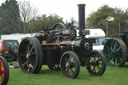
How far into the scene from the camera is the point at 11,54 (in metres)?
12.4

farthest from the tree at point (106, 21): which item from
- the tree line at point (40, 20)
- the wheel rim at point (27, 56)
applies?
the wheel rim at point (27, 56)

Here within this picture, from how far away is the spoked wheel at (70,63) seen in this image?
242 inches

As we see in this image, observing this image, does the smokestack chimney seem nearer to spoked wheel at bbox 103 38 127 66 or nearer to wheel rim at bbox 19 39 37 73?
wheel rim at bbox 19 39 37 73

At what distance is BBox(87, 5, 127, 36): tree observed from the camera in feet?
112

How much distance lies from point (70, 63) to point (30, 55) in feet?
5.65

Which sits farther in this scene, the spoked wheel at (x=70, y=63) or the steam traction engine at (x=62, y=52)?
the steam traction engine at (x=62, y=52)

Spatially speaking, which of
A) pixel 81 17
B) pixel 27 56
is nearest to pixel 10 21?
pixel 27 56

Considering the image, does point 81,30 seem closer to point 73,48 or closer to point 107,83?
point 73,48

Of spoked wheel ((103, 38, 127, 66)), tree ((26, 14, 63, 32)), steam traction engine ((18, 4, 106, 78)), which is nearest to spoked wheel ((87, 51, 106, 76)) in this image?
steam traction engine ((18, 4, 106, 78))

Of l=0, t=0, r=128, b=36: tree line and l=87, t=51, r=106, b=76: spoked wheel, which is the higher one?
l=0, t=0, r=128, b=36: tree line

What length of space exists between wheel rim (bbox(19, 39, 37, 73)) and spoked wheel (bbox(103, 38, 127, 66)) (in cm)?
351

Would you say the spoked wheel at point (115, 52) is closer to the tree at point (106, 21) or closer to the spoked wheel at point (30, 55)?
the spoked wheel at point (30, 55)

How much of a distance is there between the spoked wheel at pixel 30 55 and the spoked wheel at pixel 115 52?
3.44m

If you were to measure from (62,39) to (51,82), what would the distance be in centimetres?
165
